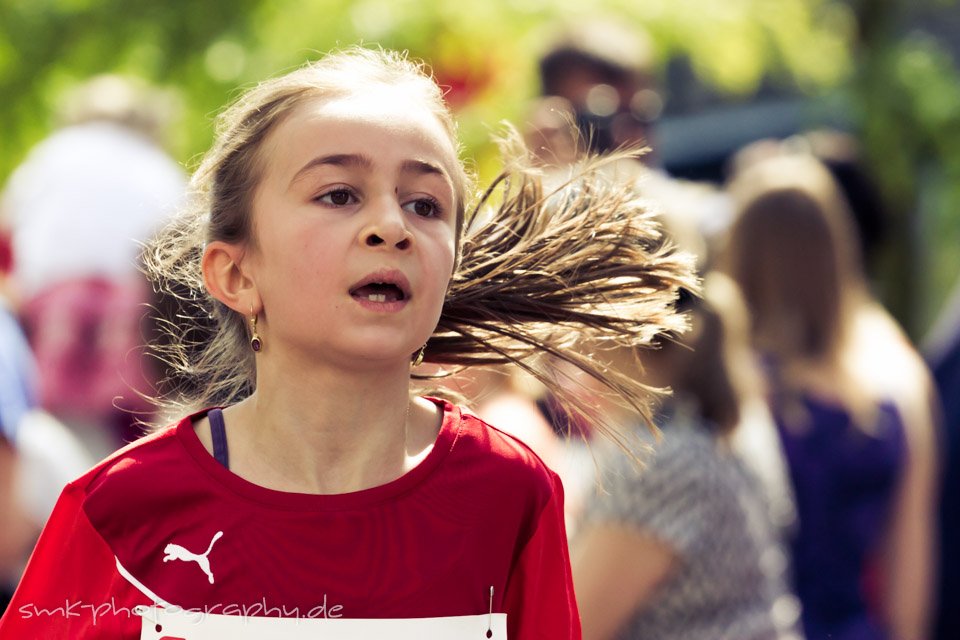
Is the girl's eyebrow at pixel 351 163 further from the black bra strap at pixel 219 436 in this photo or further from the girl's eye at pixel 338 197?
the black bra strap at pixel 219 436

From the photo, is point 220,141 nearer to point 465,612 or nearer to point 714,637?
point 465,612

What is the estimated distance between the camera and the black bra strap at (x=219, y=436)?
240 cm

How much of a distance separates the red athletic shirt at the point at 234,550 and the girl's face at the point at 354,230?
225 millimetres

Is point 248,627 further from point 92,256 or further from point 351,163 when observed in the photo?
point 92,256

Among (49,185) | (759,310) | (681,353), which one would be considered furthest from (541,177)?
(49,185)

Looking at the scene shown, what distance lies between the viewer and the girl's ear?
2.49 metres

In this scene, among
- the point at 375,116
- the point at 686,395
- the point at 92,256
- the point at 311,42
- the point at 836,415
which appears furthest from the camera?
the point at 311,42

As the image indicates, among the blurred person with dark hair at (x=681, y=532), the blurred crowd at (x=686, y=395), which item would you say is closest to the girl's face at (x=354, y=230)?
the blurred crowd at (x=686, y=395)

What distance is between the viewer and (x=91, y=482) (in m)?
2.36

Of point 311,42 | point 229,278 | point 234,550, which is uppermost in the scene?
point 311,42

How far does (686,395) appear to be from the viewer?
3.87 m

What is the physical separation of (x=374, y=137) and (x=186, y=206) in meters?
0.55

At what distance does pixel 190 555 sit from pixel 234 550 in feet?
0.21

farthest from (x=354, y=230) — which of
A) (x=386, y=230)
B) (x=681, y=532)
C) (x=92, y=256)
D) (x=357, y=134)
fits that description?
(x=92, y=256)
